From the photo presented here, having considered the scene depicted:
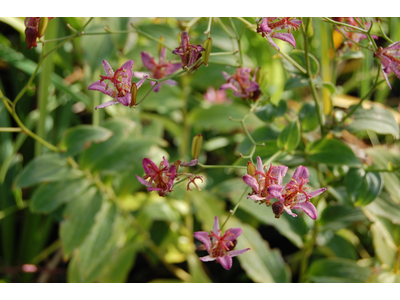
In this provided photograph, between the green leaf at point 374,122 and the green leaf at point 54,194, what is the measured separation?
0.60 metres

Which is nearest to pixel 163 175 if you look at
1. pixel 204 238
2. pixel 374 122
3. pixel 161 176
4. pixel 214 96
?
pixel 161 176

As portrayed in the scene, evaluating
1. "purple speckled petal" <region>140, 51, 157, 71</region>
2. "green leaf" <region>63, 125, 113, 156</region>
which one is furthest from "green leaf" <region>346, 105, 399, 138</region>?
"green leaf" <region>63, 125, 113, 156</region>

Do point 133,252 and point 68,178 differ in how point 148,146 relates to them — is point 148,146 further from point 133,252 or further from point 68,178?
point 133,252

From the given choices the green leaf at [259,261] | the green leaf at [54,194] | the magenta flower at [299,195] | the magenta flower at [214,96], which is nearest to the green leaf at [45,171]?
the green leaf at [54,194]

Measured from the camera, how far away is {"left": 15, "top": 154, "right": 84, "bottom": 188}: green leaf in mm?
749

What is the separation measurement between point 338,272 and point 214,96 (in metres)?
0.73

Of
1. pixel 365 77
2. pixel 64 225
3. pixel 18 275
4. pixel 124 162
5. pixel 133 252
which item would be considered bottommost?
pixel 18 275

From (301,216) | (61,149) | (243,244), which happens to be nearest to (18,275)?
(61,149)

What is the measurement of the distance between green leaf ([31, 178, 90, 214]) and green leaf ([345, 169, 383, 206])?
572 mm

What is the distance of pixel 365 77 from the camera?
3.67ft

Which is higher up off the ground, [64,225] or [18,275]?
[64,225]

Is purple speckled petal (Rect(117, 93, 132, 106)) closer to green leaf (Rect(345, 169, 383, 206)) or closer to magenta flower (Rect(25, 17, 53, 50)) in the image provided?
magenta flower (Rect(25, 17, 53, 50))

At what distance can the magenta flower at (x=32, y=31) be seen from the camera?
535mm
